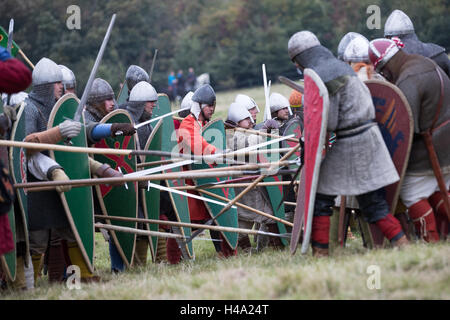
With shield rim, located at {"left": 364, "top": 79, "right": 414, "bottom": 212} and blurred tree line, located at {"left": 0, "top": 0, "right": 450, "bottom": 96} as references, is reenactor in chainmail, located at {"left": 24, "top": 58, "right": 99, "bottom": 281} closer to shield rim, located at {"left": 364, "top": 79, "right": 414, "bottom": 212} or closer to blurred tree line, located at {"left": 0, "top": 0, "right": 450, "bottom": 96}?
shield rim, located at {"left": 364, "top": 79, "right": 414, "bottom": 212}

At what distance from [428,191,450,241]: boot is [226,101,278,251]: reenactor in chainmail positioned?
2.13 meters

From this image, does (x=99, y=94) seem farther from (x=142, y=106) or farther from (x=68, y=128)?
(x=68, y=128)

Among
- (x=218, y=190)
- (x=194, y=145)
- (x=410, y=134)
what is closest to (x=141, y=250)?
(x=218, y=190)

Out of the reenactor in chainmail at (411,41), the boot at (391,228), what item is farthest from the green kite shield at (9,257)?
the reenactor in chainmail at (411,41)

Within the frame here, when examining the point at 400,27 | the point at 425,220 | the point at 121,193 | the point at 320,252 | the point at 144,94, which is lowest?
the point at 320,252

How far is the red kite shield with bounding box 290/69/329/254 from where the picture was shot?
15.3 ft

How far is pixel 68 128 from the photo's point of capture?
5.00 m

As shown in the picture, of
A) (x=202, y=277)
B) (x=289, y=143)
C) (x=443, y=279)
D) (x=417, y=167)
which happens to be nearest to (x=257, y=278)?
(x=202, y=277)

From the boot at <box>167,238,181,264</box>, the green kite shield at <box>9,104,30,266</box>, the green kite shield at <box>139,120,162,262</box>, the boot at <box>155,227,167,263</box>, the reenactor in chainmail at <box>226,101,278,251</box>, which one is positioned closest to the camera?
the green kite shield at <box>9,104,30,266</box>

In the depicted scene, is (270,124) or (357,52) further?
(270,124)

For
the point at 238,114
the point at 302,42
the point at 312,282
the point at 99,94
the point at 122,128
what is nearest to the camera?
the point at 312,282

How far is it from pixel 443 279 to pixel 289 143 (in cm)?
367

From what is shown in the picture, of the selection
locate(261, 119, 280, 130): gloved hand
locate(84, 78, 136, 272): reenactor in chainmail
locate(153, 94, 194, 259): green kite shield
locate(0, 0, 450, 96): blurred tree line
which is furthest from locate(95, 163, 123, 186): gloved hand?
locate(0, 0, 450, 96): blurred tree line

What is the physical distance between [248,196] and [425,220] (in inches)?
94.3
